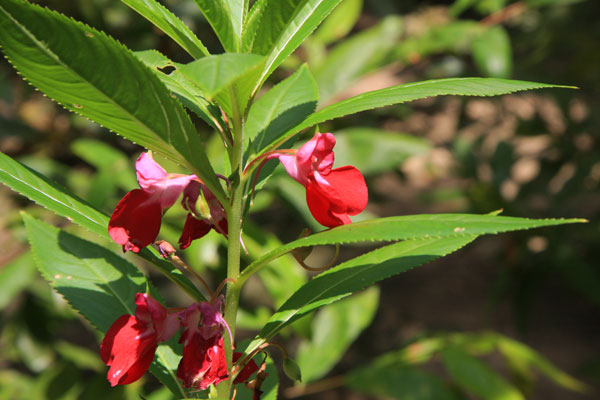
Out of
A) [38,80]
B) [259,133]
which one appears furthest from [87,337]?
[38,80]

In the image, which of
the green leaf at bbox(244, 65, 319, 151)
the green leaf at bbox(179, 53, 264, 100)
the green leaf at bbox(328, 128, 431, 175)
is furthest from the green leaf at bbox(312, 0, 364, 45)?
the green leaf at bbox(179, 53, 264, 100)

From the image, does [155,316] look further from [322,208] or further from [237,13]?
[237,13]

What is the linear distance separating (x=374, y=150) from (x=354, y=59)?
0.31 metres

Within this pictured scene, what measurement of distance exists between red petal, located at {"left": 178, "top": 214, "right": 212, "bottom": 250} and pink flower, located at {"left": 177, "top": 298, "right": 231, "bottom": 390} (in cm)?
8

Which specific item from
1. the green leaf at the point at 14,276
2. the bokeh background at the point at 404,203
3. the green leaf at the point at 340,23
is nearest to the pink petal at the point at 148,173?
the bokeh background at the point at 404,203

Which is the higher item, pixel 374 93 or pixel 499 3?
pixel 374 93

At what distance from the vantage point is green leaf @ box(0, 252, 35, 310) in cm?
148

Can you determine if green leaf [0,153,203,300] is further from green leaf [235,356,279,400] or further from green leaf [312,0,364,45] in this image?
green leaf [312,0,364,45]

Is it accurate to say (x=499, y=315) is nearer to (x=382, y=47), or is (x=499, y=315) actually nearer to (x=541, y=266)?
(x=541, y=266)

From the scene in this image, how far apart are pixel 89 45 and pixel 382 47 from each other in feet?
4.72

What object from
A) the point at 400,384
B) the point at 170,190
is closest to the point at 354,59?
the point at 400,384

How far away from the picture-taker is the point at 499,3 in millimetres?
1831

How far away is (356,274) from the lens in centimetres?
61

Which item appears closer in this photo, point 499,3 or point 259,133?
point 259,133
